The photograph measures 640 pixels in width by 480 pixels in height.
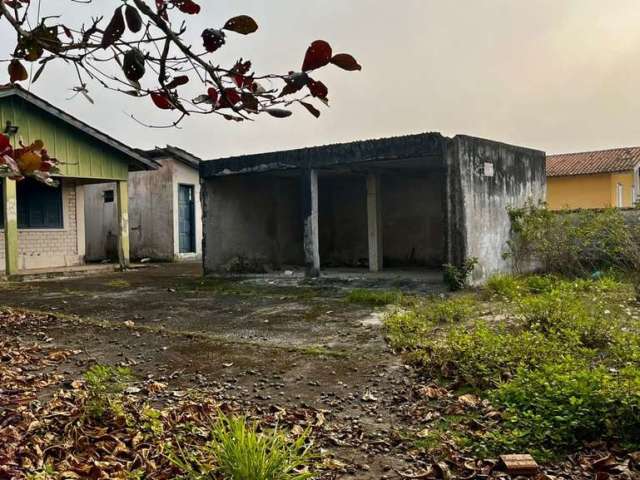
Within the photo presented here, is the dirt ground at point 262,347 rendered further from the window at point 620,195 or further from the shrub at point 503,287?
the window at point 620,195

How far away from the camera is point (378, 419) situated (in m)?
3.42

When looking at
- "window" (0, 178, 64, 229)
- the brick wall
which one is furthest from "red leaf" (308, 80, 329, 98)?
the brick wall

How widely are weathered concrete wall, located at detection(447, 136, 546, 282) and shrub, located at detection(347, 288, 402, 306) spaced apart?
1.37m

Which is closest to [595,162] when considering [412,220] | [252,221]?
[412,220]

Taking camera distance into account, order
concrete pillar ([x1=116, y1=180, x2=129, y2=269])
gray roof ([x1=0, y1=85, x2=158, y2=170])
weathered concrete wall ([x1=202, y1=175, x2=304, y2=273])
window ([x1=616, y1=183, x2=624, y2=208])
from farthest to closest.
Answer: window ([x1=616, y1=183, x2=624, y2=208])
concrete pillar ([x1=116, y1=180, x2=129, y2=269])
weathered concrete wall ([x1=202, y1=175, x2=304, y2=273])
gray roof ([x1=0, y1=85, x2=158, y2=170])

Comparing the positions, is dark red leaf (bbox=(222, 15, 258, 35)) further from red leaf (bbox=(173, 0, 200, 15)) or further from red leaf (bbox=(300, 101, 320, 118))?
red leaf (bbox=(300, 101, 320, 118))

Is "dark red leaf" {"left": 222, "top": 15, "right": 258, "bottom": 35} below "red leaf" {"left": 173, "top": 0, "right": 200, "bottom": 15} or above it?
below

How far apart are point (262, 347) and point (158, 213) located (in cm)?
1274

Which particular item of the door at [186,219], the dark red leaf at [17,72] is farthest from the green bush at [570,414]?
the door at [186,219]

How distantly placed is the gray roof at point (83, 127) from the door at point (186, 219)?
8.56 feet

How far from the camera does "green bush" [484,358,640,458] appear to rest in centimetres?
285

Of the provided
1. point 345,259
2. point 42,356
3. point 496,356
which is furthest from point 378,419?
point 345,259

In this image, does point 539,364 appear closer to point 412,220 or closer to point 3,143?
point 3,143

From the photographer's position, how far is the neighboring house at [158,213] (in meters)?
16.8
